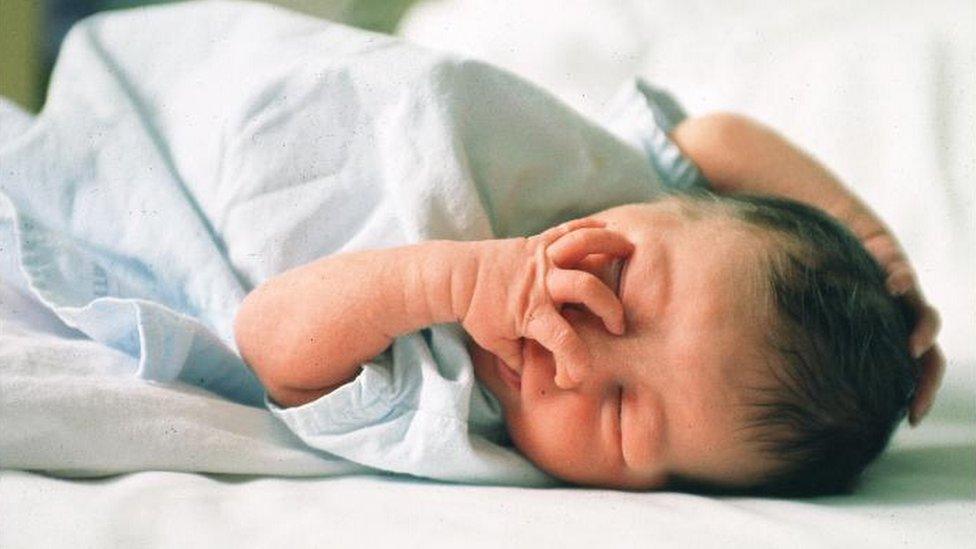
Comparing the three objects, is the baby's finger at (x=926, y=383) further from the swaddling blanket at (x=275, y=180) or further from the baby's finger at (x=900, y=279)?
the swaddling blanket at (x=275, y=180)

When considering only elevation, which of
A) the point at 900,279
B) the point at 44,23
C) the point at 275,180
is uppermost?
the point at 900,279

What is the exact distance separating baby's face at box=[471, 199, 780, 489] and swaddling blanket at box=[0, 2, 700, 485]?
0.09m

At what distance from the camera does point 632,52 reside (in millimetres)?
1334

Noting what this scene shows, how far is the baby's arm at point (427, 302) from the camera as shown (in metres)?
0.62

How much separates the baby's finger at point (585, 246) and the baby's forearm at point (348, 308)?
0.20 ft

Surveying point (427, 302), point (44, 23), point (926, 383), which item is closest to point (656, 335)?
point (427, 302)

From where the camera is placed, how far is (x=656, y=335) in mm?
619

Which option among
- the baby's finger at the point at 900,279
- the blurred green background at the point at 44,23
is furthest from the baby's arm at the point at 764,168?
the blurred green background at the point at 44,23

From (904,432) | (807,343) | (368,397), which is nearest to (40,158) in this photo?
(368,397)

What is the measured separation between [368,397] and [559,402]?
14 centimetres

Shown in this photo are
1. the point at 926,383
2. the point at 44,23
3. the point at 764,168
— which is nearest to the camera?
the point at 926,383

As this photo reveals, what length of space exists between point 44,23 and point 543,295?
1283 millimetres

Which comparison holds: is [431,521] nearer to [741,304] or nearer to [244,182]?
[741,304]

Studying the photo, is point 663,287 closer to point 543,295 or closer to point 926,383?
point 543,295
